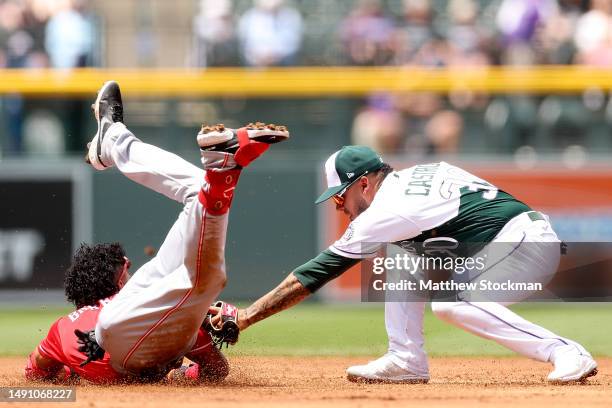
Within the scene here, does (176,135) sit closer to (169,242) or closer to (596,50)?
(596,50)

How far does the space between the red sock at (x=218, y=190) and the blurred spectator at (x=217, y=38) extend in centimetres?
735

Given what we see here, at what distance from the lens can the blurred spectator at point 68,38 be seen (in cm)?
1296

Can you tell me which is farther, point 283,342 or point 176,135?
point 176,135

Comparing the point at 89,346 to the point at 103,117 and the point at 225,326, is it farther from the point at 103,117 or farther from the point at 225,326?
the point at 103,117

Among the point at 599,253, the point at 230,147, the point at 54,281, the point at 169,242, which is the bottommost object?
the point at 54,281

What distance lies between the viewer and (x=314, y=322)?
10758 millimetres

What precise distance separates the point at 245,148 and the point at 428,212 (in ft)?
3.88

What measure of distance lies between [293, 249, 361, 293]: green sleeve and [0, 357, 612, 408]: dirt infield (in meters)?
0.57

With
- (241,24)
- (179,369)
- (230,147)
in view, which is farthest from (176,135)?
(230,147)

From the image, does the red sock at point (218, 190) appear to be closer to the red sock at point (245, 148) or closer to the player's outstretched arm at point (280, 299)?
the red sock at point (245, 148)

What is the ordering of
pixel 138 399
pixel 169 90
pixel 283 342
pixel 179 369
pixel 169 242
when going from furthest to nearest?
pixel 169 90, pixel 283 342, pixel 179 369, pixel 169 242, pixel 138 399

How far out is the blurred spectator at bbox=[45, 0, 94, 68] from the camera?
1296 centimetres

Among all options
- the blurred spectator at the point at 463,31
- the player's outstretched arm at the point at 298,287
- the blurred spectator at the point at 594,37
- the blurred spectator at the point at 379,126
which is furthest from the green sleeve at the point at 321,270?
the blurred spectator at the point at 594,37

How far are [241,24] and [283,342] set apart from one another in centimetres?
485
